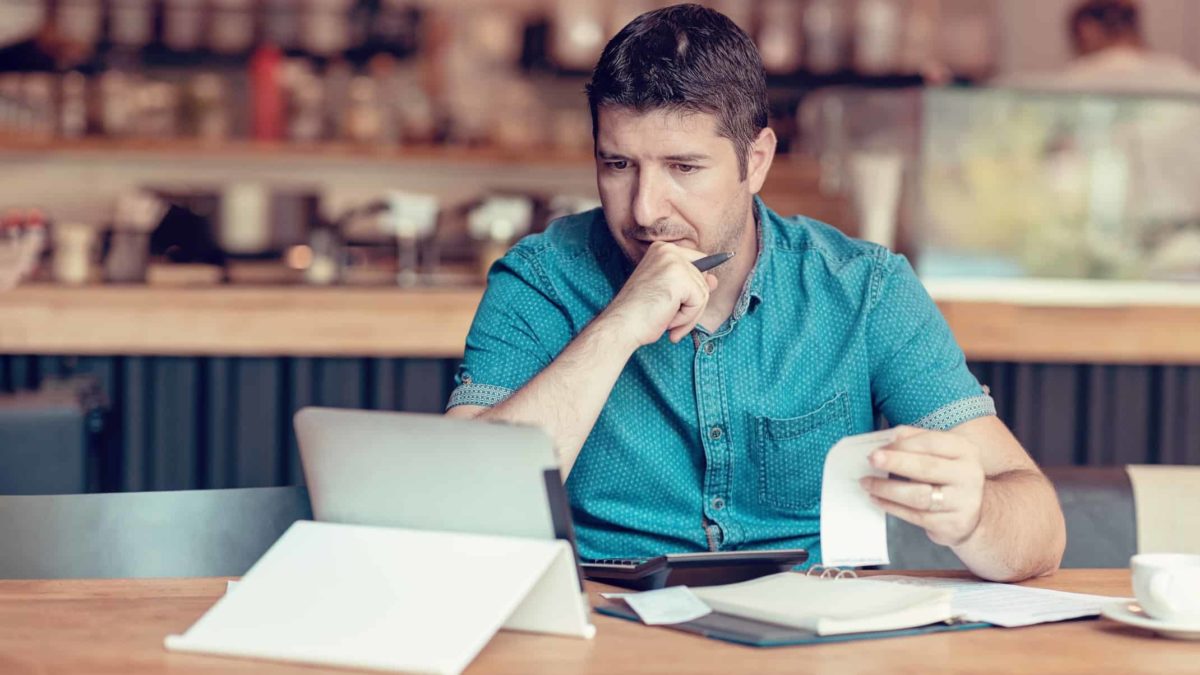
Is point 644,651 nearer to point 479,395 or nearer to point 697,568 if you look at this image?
point 697,568

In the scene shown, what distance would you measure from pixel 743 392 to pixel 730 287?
0.16 m

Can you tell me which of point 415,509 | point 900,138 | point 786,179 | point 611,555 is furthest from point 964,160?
point 415,509

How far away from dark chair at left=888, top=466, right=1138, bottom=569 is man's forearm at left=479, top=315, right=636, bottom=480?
0.49m

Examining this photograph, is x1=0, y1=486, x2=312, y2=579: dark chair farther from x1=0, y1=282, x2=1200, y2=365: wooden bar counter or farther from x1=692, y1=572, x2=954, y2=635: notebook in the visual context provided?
x1=0, y1=282, x2=1200, y2=365: wooden bar counter

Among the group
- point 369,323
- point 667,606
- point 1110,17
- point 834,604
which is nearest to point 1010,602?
point 834,604

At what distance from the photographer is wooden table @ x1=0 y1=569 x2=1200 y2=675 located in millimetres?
1163

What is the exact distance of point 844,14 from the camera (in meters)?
5.80

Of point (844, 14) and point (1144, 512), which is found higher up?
point (844, 14)

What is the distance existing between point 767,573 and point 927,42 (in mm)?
4746

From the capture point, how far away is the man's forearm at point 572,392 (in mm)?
1647

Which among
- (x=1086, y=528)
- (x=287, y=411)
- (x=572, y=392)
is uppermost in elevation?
(x=572, y=392)

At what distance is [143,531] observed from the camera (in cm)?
166

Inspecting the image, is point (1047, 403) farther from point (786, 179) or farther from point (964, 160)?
point (786, 179)

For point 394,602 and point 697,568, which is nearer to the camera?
point 394,602
